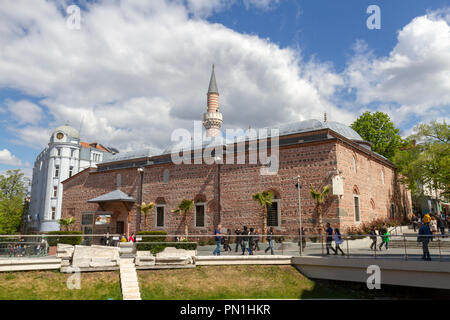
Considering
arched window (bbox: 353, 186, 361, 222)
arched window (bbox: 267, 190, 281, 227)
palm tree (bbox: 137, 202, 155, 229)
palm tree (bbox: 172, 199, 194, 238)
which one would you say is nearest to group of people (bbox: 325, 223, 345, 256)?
arched window (bbox: 267, 190, 281, 227)

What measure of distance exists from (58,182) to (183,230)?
24350 mm

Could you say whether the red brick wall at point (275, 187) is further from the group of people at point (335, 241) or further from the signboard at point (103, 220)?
the group of people at point (335, 241)

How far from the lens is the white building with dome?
133 feet

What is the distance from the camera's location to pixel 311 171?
65.2 ft

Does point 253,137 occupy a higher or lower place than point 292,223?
higher

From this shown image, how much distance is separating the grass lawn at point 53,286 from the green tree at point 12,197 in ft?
128

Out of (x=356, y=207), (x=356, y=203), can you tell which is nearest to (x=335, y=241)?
(x=356, y=207)

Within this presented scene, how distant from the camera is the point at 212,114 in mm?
35812

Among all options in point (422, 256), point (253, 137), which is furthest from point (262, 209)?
point (422, 256)

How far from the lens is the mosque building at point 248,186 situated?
19.6 m

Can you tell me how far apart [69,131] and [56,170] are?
5326 mm

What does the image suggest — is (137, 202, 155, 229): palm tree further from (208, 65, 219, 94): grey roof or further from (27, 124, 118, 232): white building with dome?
(27, 124, 118, 232): white building with dome

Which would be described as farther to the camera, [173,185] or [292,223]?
[173,185]
